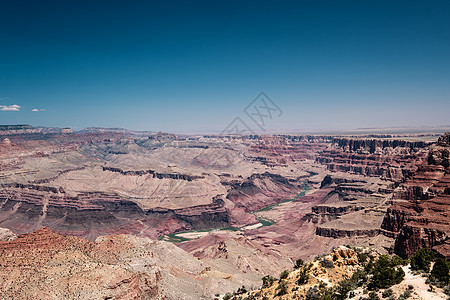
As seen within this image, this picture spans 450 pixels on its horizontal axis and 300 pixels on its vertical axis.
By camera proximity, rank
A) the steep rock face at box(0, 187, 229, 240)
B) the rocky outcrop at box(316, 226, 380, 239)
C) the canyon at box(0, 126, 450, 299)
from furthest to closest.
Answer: the steep rock face at box(0, 187, 229, 240), the rocky outcrop at box(316, 226, 380, 239), the canyon at box(0, 126, 450, 299)

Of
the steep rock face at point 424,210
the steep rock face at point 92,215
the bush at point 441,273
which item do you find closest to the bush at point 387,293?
the bush at point 441,273

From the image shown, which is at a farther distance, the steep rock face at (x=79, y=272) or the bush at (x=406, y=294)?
the steep rock face at (x=79, y=272)

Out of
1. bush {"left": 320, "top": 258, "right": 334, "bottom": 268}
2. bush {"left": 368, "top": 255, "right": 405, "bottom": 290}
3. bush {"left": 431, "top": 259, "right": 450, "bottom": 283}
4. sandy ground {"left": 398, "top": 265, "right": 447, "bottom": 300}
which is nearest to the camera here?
sandy ground {"left": 398, "top": 265, "right": 447, "bottom": 300}

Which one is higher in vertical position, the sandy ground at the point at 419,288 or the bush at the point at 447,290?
the bush at the point at 447,290

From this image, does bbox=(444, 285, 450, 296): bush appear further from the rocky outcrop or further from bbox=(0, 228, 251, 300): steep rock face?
the rocky outcrop

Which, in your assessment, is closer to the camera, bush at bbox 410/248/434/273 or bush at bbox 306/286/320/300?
bush at bbox 306/286/320/300

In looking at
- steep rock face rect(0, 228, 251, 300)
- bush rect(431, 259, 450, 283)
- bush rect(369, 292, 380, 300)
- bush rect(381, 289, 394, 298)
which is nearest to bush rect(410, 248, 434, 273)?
bush rect(431, 259, 450, 283)

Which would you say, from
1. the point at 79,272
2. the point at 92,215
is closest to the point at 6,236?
the point at 79,272

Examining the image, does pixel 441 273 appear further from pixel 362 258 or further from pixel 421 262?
pixel 362 258

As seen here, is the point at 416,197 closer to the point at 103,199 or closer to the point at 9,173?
the point at 103,199

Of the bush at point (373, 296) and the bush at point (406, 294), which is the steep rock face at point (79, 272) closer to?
the bush at point (373, 296)
